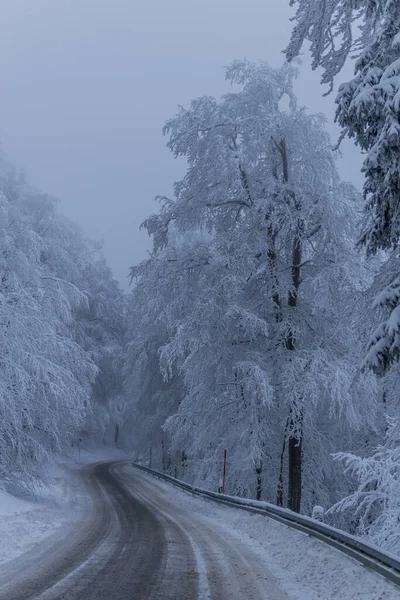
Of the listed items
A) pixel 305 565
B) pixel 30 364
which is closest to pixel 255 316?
pixel 30 364

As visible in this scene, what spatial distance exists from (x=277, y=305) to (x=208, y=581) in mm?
9465

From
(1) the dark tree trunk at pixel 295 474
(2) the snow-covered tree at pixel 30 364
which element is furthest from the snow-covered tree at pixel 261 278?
(2) the snow-covered tree at pixel 30 364

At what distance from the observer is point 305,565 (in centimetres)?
921

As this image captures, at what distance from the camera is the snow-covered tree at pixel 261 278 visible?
592 inches

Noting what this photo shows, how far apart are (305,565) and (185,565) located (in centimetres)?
189

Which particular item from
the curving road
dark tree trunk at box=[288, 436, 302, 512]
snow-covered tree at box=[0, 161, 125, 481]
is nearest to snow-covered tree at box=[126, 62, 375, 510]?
dark tree trunk at box=[288, 436, 302, 512]

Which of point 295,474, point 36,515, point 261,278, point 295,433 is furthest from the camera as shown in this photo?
point 261,278

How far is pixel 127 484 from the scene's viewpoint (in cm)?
2777

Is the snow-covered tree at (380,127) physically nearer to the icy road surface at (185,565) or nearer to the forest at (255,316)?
the icy road surface at (185,565)

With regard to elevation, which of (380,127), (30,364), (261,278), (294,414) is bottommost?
(294,414)

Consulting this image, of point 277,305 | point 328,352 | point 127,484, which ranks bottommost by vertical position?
point 127,484

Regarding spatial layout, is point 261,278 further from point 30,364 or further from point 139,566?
point 139,566

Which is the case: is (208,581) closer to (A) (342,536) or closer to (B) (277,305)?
(A) (342,536)

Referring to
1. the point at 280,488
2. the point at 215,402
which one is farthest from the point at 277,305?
the point at 280,488
